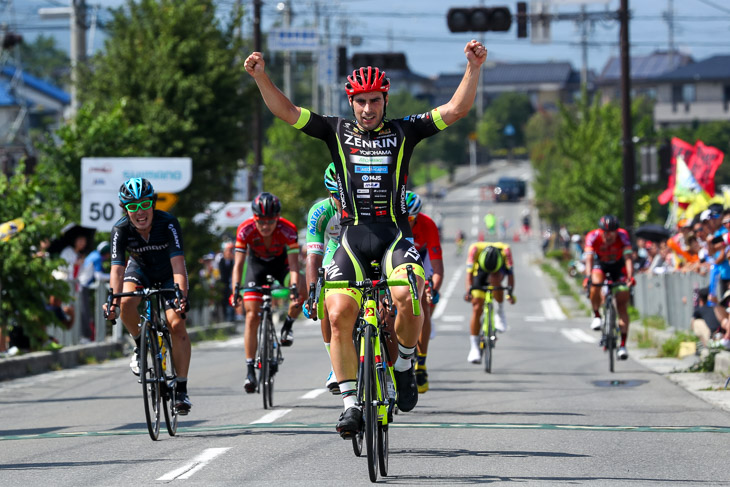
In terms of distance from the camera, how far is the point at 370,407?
24.6 ft

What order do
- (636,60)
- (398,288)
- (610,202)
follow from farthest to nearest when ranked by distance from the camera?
1. (636,60)
2. (610,202)
3. (398,288)

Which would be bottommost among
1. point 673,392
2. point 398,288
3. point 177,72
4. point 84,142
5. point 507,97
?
point 673,392

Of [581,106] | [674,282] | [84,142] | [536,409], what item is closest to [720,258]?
[536,409]

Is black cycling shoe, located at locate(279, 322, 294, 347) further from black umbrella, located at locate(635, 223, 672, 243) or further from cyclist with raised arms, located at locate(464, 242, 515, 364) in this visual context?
black umbrella, located at locate(635, 223, 672, 243)

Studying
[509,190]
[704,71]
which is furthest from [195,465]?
[704,71]

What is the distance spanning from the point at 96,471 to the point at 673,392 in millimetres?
7396

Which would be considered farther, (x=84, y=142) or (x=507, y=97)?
(x=507, y=97)

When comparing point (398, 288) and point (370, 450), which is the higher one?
point (398, 288)

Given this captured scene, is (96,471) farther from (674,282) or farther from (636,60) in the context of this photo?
(636,60)

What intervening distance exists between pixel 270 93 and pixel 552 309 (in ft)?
108

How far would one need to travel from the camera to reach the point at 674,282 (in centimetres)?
2272

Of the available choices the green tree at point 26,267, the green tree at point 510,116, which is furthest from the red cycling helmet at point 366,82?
the green tree at point 510,116

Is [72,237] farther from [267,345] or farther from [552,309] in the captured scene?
[552,309]

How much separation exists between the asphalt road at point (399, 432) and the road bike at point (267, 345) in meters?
0.27
